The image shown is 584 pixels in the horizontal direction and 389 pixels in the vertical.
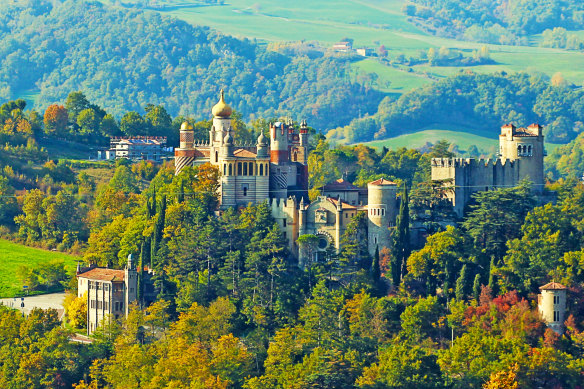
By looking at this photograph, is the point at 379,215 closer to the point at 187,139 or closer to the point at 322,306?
the point at 322,306

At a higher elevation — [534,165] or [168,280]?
[534,165]

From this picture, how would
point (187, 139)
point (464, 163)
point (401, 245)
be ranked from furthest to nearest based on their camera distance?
point (187, 139) < point (464, 163) < point (401, 245)

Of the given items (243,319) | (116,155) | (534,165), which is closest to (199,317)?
(243,319)

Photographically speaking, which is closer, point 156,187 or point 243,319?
point 243,319

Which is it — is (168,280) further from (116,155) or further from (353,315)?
(116,155)

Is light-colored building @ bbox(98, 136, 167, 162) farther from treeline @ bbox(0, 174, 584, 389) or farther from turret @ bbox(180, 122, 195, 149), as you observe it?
treeline @ bbox(0, 174, 584, 389)

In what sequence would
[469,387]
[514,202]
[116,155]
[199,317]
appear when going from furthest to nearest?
[116,155] < [514,202] < [199,317] < [469,387]

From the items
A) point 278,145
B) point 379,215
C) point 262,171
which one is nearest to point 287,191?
point 262,171

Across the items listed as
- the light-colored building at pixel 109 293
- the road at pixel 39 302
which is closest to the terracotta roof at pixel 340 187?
the light-colored building at pixel 109 293

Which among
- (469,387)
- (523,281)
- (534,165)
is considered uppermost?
(534,165)
